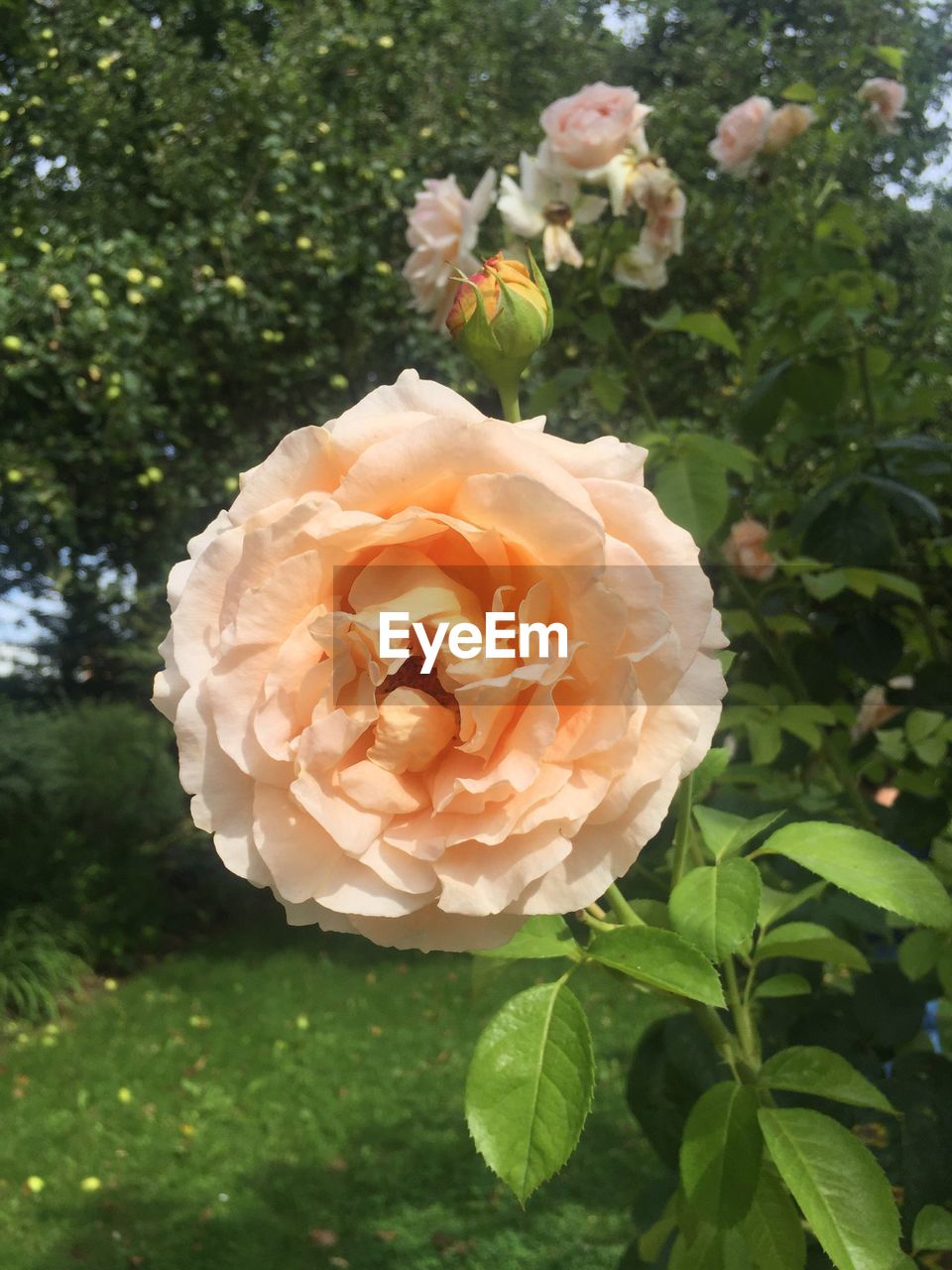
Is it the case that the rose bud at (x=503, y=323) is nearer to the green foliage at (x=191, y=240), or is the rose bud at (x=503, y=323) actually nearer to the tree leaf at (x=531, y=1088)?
the tree leaf at (x=531, y=1088)

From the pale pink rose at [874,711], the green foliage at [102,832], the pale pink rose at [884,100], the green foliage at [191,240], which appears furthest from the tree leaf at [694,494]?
the green foliage at [102,832]

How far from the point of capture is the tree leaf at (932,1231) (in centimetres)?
68

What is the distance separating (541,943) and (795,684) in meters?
0.82

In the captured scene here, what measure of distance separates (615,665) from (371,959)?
4.05m

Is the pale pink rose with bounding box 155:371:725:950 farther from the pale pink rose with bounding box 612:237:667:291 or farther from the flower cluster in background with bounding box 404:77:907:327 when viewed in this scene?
the pale pink rose with bounding box 612:237:667:291

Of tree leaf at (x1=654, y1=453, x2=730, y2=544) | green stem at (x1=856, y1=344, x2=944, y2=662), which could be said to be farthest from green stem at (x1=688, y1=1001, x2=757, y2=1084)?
green stem at (x1=856, y1=344, x2=944, y2=662)

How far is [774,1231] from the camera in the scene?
57cm

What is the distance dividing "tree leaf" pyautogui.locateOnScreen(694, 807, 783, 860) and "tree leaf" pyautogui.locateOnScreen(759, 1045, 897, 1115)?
12 cm

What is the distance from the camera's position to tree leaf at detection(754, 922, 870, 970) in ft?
2.39

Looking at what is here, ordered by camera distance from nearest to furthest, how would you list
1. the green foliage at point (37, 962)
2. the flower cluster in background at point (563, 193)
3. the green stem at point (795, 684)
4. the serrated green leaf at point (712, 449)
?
the serrated green leaf at point (712, 449)
the green stem at point (795, 684)
the flower cluster in background at point (563, 193)
the green foliage at point (37, 962)

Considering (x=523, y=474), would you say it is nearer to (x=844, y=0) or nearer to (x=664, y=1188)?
(x=664, y=1188)

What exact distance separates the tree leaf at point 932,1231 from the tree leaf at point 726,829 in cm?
29

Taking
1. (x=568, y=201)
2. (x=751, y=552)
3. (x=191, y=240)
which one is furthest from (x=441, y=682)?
(x=191, y=240)

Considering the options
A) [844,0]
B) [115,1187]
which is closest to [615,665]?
[115,1187]
